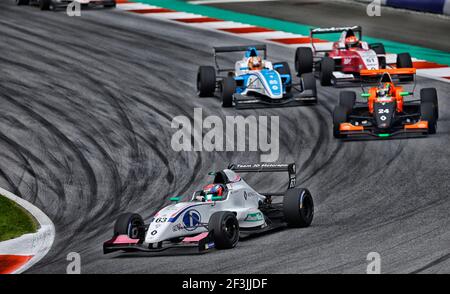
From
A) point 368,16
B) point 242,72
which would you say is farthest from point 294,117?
point 368,16

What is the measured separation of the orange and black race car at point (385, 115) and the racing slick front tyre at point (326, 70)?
3.19 meters

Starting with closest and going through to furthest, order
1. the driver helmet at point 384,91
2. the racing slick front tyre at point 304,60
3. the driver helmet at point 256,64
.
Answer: the driver helmet at point 384,91 → the driver helmet at point 256,64 → the racing slick front tyre at point 304,60

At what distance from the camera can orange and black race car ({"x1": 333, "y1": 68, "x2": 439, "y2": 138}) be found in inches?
904

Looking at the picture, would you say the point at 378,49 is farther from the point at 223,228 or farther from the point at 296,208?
the point at 223,228

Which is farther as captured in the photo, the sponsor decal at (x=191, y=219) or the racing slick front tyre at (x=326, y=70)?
the racing slick front tyre at (x=326, y=70)

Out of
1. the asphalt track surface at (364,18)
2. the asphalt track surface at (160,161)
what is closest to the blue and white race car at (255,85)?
the asphalt track surface at (160,161)

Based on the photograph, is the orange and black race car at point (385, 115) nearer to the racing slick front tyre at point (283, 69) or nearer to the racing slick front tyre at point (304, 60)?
the racing slick front tyre at point (283, 69)

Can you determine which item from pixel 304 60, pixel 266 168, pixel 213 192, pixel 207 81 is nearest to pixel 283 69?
pixel 304 60

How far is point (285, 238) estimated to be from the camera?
17.2m

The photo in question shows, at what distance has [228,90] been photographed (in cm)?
2564

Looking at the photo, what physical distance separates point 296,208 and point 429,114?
627 centimetres

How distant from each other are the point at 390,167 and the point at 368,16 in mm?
14033

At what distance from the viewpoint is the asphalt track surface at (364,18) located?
32250mm
